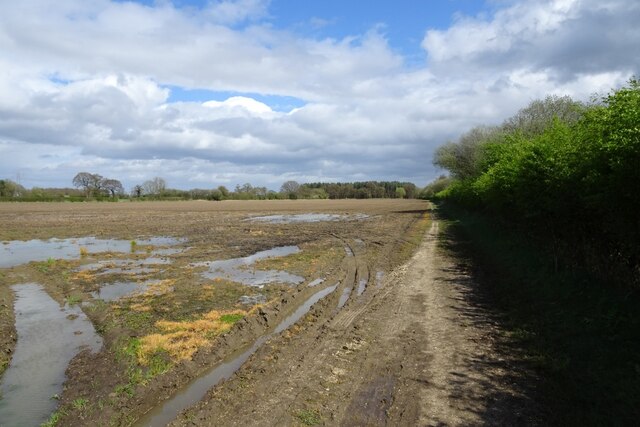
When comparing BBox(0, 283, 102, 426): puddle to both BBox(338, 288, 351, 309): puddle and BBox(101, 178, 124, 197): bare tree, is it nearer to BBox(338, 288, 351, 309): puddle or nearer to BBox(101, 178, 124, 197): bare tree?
BBox(338, 288, 351, 309): puddle

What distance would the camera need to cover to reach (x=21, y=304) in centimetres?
1294

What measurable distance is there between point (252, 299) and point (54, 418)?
275 inches

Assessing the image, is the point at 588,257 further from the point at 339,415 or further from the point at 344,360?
the point at 339,415

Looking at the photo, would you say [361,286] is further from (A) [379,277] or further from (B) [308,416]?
(B) [308,416]

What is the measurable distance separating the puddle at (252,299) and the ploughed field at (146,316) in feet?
0.10

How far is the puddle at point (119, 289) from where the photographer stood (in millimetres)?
13586

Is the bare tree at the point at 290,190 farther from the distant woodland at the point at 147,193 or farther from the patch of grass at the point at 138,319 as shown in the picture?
the patch of grass at the point at 138,319

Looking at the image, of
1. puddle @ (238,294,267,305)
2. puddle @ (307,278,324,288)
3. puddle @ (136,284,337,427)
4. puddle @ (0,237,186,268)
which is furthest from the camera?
puddle @ (0,237,186,268)

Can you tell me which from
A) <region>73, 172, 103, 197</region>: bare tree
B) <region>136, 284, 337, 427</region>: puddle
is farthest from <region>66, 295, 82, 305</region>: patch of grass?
<region>73, 172, 103, 197</region>: bare tree

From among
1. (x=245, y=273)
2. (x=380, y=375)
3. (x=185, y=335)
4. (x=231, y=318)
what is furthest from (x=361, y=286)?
(x=380, y=375)

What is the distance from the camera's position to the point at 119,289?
47.8ft

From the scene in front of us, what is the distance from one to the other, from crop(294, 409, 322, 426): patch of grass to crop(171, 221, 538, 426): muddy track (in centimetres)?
1

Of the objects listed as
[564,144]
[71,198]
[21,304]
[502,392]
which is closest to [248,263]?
[21,304]

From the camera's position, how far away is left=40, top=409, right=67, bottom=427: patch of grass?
6.05 meters
